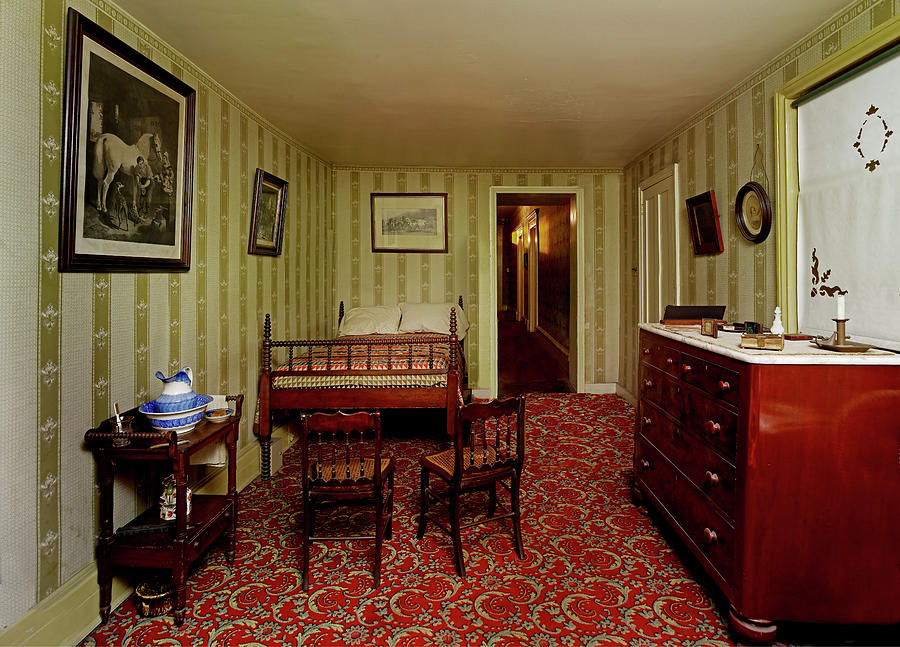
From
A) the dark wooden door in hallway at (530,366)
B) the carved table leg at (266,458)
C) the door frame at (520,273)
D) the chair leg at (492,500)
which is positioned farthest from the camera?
the door frame at (520,273)

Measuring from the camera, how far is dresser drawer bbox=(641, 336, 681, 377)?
8.59 feet

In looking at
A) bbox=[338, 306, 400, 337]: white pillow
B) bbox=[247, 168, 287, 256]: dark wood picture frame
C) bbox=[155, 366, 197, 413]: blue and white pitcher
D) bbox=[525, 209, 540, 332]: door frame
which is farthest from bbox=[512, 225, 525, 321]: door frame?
bbox=[155, 366, 197, 413]: blue and white pitcher

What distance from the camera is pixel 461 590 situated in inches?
94.6

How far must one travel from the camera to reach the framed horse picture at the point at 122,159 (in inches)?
85.2

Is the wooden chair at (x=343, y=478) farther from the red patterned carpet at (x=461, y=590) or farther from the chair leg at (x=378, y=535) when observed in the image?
the red patterned carpet at (x=461, y=590)

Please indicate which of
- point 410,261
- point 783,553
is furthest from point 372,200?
point 783,553

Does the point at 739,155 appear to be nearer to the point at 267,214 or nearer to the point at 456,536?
the point at 456,536

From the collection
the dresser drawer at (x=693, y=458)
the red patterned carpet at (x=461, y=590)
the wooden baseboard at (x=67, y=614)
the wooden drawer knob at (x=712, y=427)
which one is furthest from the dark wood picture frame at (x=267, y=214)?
the wooden drawer knob at (x=712, y=427)

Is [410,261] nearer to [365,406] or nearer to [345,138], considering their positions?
[345,138]

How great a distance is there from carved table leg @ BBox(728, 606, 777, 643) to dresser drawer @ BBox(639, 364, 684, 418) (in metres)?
0.91

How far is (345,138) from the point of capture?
16.1 ft

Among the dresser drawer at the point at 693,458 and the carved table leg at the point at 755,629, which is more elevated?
the dresser drawer at the point at 693,458

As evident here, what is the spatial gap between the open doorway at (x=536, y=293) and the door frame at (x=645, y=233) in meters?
1.04

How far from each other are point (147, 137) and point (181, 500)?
1841 mm
